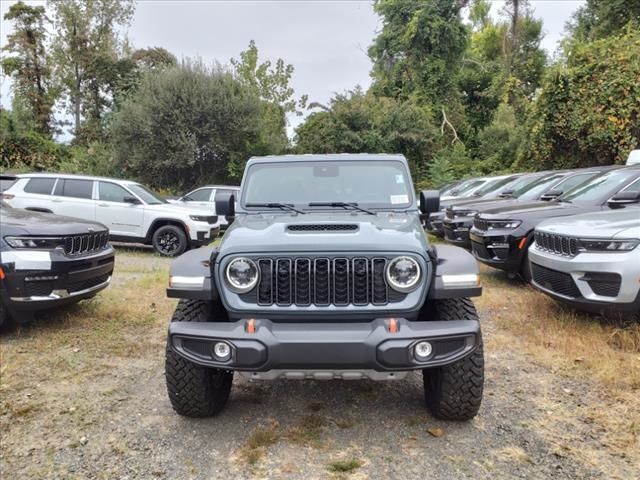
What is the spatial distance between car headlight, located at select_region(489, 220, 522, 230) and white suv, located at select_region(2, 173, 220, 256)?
5810mm

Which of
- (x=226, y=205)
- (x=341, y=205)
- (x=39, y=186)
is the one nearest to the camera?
(x=341, y=205)

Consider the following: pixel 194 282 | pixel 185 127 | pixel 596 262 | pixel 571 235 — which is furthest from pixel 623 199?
pixel 185 127

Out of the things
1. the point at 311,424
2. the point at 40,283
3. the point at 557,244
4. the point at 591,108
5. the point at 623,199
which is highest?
the point at 591,108

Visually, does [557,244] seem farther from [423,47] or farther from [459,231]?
[423,47]

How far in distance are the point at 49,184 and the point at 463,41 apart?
22.2 m

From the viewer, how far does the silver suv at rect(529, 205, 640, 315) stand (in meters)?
4.49

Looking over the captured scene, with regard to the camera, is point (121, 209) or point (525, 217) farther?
point (121, 209)

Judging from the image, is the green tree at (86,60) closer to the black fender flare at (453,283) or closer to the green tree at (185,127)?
the green tree at (185,127)

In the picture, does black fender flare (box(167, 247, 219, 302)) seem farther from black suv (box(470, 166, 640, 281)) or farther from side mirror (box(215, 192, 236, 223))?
black suv (box(470, 166, 640, 281))

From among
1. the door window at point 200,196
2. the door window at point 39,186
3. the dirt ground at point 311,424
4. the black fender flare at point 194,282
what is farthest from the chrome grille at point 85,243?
the door window at point 200,196

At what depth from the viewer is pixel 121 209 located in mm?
10664

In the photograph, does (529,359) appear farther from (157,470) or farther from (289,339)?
(157,470)

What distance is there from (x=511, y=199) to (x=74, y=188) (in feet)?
28.4

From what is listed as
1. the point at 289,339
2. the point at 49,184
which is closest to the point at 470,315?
the point at 289,339
